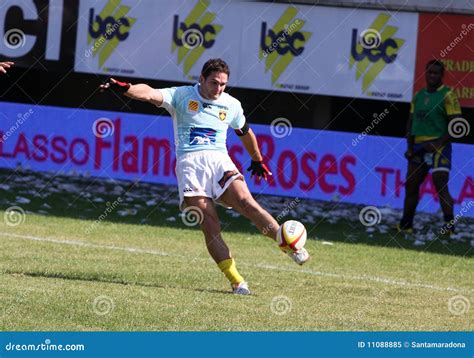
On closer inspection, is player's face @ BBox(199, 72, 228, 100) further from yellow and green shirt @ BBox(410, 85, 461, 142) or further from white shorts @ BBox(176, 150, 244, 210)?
yellow and green shirt @ BBox(410, 85, 461, 142)

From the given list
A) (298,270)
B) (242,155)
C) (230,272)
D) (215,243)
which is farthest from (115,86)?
(242,155)

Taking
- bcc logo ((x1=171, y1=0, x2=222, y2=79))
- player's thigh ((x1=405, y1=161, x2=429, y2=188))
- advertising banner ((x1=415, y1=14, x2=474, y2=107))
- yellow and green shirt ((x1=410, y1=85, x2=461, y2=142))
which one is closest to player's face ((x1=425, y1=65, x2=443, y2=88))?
yellow and green shirt ((x1=410, y1=85, x2=461, y2=142))

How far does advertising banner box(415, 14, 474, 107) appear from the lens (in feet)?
66.9

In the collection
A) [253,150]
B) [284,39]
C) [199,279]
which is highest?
[253,150]

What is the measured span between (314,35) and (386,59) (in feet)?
4.04

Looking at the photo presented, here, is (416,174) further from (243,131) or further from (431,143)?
(243,131)

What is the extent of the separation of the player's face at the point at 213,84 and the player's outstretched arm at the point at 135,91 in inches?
16.3

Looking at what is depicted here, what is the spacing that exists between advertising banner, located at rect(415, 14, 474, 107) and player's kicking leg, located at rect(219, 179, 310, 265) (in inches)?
379

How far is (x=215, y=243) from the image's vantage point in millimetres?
11633

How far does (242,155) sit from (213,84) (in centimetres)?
843

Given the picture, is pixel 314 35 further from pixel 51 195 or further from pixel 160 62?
pixel 51 195

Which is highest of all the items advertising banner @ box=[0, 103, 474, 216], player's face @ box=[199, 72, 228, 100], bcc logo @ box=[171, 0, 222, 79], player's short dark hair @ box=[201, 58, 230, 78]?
player's short dark hair @ box=[201, 58, 230, 78]

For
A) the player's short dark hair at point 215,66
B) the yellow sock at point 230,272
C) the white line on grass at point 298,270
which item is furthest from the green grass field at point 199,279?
the player's short dark hair at point 215,66

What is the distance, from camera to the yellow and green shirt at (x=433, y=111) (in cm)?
1730
